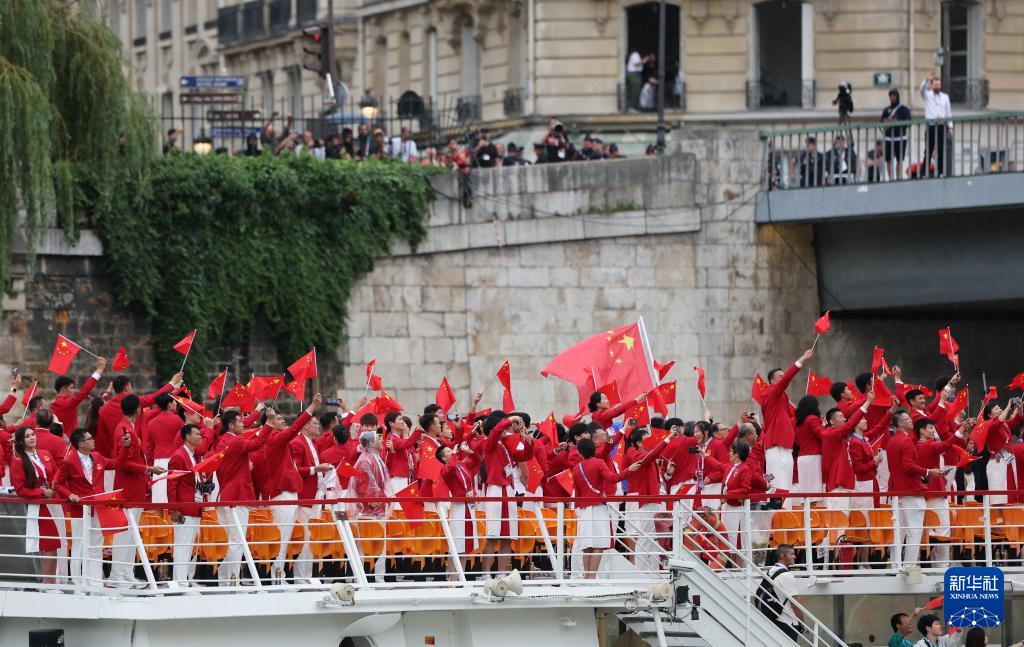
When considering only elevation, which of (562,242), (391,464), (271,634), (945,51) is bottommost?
(271,634)

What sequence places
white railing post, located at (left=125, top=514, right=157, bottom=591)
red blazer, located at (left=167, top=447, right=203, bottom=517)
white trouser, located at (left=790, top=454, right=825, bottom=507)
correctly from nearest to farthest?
white railing post, located at (left=125, top=514, right=157, bottom=591) < red blazer, located at (left=167, top=447, right=203, bottom=517) < white trouser, located at (left=790, top=454, right=825, bottom=507)

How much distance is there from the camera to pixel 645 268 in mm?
36656

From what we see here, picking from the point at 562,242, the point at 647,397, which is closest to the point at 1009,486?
the point at 647,397

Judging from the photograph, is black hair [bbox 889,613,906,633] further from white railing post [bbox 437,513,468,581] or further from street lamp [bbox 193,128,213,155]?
street lamp [bbox 193,128,213,155]

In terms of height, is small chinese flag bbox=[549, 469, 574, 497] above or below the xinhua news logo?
above

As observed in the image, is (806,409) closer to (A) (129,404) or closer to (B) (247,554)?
(B) (247,554)

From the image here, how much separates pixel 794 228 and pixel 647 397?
1484 cm

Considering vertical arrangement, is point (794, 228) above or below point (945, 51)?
below

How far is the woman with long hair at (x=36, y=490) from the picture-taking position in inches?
770

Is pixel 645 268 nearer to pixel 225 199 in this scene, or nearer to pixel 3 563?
pixel 225 199

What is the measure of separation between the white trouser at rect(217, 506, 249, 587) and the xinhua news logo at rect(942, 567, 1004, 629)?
630cm

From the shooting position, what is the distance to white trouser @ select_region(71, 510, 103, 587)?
63.0 feet

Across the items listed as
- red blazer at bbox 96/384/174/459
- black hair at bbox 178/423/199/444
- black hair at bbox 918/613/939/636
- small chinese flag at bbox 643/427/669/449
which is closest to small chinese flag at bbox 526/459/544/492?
small chinese flag at bbox 643/427/669/449

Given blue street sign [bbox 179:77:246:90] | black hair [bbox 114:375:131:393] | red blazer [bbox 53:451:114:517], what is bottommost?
red blazer [bbox 53:451:114:517]
